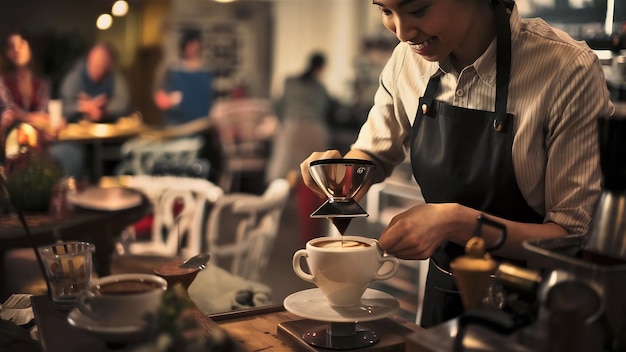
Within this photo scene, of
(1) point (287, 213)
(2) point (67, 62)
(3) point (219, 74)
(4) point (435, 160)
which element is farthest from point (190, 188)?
(3) point (219, 74)

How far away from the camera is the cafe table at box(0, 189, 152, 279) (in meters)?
2.50

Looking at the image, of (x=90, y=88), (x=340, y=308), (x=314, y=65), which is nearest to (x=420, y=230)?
(x=340, y=308)

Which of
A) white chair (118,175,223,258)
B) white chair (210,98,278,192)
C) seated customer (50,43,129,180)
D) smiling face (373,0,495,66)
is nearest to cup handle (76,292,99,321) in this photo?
smiling face (373,0,495,66)

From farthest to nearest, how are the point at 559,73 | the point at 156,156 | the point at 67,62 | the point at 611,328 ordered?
the point at 67,62, the point at 156,156, the point at 559,73, the point at 611,328

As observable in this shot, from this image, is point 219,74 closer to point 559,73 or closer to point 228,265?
point 228,265

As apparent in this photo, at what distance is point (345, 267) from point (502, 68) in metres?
0.62

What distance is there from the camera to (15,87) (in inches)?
236

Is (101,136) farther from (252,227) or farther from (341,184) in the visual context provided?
(341,184)

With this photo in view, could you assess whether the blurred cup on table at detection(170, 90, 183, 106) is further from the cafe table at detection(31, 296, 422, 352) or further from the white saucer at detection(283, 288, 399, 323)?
the white saucer at detection(283, 288, 399, 323)

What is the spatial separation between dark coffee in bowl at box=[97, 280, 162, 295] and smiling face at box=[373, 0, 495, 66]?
691mm

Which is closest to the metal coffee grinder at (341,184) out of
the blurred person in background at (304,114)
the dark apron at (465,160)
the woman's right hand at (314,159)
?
the woman's right hand at (314,159)

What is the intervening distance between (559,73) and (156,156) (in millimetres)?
5587

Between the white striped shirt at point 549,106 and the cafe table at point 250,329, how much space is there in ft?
1.36

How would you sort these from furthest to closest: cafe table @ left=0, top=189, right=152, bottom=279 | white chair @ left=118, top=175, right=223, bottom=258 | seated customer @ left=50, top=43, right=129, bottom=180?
seated customer @ left=50, top=43, right=129, bottom=180
white chair @ left=118, top=175, right=223, bottom=258
cafe table @ left=0, top=189, right=152, bottom=279
